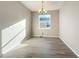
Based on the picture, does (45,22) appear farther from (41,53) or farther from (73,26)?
(41,53)

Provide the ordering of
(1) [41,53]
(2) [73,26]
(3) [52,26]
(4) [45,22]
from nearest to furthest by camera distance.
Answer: (1) [41,53] < (2) [73,26] < (3) [52,26] < (4) [45,22]

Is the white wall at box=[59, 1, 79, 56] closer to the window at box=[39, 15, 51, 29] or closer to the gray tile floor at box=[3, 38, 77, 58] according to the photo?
the gray tile floor at box=[3, 38, 77, 58]

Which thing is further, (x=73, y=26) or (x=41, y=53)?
(x=73, y=26)

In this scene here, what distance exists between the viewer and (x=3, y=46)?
4875 mm

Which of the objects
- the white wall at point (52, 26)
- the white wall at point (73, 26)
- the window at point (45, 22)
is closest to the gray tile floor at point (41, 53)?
the white wall at point (73, 26)

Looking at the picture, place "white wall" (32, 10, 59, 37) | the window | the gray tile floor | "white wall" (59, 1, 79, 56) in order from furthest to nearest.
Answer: the window
"white wall" (32, 10, 59, 37)
"white wall" (59, 1, 79, 56)
the gray tile floor

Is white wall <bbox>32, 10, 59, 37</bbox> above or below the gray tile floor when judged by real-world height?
above

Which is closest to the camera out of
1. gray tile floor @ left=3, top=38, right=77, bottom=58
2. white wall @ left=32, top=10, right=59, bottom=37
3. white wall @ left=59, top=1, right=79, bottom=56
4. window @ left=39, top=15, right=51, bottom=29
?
gray tile floor @ left=3, top=38, right=77, bottom=58

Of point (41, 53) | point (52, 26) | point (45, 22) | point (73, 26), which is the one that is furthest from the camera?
point (45, 22)

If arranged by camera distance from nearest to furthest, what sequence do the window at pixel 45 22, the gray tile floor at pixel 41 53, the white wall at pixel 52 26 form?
the gray tile floor at pixel 41 53, the white wall at pixel 52 26, the window at pixel 45 22

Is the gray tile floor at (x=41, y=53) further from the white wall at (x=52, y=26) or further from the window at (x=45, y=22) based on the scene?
the window at (x=45, y=22)

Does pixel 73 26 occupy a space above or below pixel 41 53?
above

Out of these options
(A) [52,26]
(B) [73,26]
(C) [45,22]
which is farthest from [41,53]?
(C) [45,22]

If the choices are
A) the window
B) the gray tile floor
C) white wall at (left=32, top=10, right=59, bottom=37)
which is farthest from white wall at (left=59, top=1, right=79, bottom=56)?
the window
